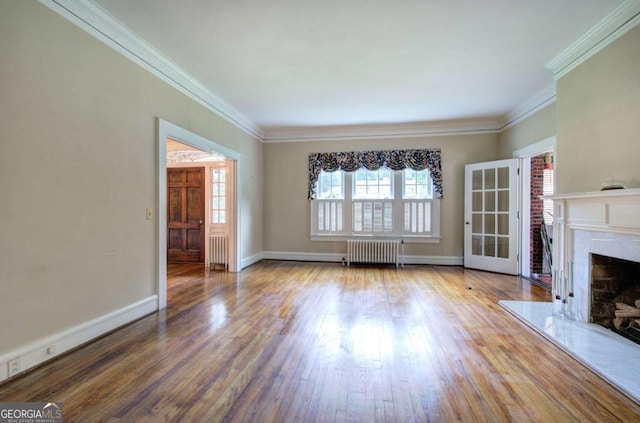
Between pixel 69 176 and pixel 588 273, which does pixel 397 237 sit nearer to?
pixel 588 273

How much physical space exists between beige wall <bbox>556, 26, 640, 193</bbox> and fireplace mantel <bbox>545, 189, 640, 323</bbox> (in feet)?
0.67

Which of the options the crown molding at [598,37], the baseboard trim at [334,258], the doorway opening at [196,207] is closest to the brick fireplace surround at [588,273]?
the crown molding at [598,37]

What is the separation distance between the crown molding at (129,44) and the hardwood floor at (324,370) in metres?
2.67

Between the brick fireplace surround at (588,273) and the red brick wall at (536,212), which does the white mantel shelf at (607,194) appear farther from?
the red brick wall at (536,212)

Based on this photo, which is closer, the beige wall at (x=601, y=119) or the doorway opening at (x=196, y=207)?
the beige wall at (x=601, y=119)

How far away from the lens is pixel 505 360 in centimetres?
225

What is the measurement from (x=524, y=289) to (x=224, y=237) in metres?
5.04

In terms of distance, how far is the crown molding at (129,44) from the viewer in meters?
2.32

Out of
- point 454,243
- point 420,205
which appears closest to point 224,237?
point 420,205

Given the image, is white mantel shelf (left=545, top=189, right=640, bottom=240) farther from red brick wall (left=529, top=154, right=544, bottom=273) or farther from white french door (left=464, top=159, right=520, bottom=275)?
red brick wall (left=529, top=154, right=544, bottom=273)

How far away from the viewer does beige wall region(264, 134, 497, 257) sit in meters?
5.80

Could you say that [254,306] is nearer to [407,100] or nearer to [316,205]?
[316,205]

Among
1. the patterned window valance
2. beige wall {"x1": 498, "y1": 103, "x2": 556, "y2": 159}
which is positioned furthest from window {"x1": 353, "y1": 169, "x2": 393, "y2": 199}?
beige wall {"x1": 498, "y1": 103, "x2": 556, "y2": 159}

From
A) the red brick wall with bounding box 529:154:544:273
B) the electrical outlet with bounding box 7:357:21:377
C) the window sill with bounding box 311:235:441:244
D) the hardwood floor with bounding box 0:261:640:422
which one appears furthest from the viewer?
the window sill with bounding box 311:235:441:244
